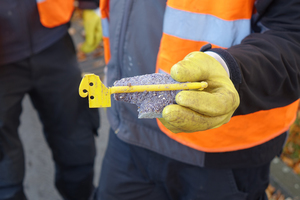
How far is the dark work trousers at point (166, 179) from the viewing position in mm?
1330

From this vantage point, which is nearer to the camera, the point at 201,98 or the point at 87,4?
the point at 201,98

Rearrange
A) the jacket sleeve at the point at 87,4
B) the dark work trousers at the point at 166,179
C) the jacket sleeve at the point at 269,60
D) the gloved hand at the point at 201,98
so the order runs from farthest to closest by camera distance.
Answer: the jacket sleeve at the point at 87,4
the dark work trousers at the point at 166,179
the jacket sleeve at the point at 269,60
the gloved hand at the point at 201,98

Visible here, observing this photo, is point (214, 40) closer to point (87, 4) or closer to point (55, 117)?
point (55, 117)

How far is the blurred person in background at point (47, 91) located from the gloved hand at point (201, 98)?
142 cm

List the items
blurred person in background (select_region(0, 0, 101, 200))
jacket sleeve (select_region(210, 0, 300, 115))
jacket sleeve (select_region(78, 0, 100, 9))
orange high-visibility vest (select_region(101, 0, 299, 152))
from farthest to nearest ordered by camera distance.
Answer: jacket sleeve (select_region(78, 0, 100, 9))
blurred person in background (select_region(0, 0, 101, 200))
orange high-visibility vest (select_region(101, 0, 299, 152))
jacket sleeve (select_region(210, 0, 300, 115))

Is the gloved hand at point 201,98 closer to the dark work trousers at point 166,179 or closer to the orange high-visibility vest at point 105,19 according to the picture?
the dark work trousers at point 166,179

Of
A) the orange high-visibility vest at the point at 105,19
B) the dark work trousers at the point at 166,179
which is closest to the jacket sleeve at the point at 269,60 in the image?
the dark work trousers at the point at 166,179

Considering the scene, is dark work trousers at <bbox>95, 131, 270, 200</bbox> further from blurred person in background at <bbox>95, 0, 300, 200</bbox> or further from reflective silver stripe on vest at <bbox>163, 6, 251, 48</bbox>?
reflective silver stripe on vest at <bbox>163, 6, 251, 48</bbox>

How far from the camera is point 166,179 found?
1382 millimetres

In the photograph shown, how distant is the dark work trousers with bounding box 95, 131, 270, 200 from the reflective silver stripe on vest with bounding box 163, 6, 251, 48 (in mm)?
638

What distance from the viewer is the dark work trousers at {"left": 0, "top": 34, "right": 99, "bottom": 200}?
186cm

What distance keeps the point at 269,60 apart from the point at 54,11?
156cm

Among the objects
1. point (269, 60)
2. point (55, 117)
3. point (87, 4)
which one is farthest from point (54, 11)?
point (269, 60)

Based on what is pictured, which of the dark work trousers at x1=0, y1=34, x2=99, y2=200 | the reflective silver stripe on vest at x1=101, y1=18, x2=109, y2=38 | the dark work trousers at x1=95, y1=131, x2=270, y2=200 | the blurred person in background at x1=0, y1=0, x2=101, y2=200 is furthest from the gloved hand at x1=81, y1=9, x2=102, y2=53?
the dark work trousers at x1=95, y1=131, x2=270, y2=200
